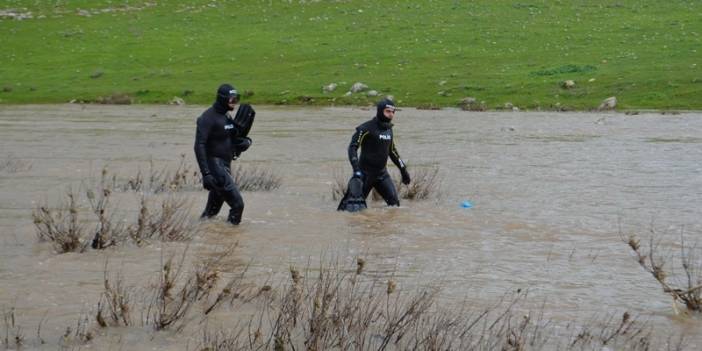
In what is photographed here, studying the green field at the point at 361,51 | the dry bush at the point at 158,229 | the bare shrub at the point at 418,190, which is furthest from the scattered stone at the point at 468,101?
the dry bush at the point at 158,229

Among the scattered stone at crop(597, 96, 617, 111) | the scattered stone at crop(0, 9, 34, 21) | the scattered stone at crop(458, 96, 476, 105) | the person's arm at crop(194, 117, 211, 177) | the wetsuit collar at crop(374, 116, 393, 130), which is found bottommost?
the scattered stone at crop(0, 9, 34, 21)

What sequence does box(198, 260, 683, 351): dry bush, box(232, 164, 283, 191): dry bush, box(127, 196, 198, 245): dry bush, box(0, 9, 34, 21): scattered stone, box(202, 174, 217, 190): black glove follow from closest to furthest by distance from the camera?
box(198, 260, 683, 351): dry bush → box(127, 196, 198, 245): dry bush → box(202, 174, 217, 190): black glove → box(232, 164, 283, 191): dry bush → box(0, 9, 34, 21): scattered stone

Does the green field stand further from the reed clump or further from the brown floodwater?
the reed clump

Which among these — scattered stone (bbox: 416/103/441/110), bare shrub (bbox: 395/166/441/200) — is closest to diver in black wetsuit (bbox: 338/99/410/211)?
bare shrub (bbox: 395/166/441/200)

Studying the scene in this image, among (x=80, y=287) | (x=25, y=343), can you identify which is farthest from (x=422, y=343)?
(x=80, y=287)

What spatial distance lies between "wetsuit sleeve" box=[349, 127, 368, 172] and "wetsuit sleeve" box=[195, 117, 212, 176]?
234cm

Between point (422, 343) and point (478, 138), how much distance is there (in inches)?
771

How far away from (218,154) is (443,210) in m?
3.50

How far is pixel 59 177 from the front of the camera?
19.8 m

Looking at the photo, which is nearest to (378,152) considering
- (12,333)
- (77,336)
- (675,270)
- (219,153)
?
(219,153)

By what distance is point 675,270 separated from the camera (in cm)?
1160

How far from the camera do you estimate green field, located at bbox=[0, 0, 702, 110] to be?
3775 centimetres

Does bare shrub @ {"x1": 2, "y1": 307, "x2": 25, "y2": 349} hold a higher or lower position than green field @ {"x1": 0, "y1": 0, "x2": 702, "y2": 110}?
higher

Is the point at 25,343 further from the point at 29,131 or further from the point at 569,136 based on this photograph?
the point at 29,131
